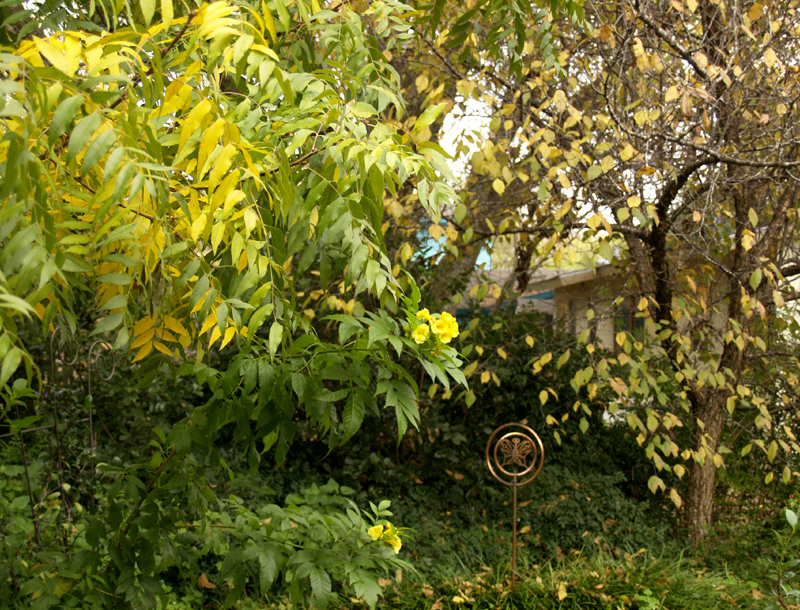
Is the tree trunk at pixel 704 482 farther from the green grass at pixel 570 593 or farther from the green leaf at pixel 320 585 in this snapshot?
the green leaf at pixel 320 585

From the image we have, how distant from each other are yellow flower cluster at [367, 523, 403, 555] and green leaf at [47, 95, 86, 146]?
175cm

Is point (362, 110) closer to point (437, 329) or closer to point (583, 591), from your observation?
point (437, 329)

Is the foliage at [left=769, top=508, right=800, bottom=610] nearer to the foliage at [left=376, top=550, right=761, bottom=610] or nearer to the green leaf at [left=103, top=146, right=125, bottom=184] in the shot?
the foliage at [left=376, top=550, right=761, bottom=610]

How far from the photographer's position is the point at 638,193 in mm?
4148

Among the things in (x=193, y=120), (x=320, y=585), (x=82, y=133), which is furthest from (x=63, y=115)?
(x=320, y=585)

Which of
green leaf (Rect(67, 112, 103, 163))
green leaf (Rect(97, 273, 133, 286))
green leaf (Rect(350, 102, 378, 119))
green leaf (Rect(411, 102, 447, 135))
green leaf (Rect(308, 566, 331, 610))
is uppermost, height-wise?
green leaf (Rect(350, 102, 378, 119))

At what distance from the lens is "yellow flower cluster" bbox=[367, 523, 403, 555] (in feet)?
7.48

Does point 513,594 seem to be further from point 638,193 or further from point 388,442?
point 638,193

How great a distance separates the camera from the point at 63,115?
0.95 m

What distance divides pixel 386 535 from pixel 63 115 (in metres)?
Result: 1.80

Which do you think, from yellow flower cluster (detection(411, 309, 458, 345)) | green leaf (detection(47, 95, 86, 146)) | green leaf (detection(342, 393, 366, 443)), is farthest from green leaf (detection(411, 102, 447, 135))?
green leaf (detection(47, 95, 86, 146))

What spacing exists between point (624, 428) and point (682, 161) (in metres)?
2.36

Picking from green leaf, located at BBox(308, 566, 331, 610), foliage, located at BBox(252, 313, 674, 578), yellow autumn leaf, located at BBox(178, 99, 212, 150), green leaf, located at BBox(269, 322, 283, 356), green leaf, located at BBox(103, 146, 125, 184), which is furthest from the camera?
foliage, located at BBox(252, 313, 674, 578)

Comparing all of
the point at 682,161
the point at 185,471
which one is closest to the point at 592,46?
the point at 682,161
